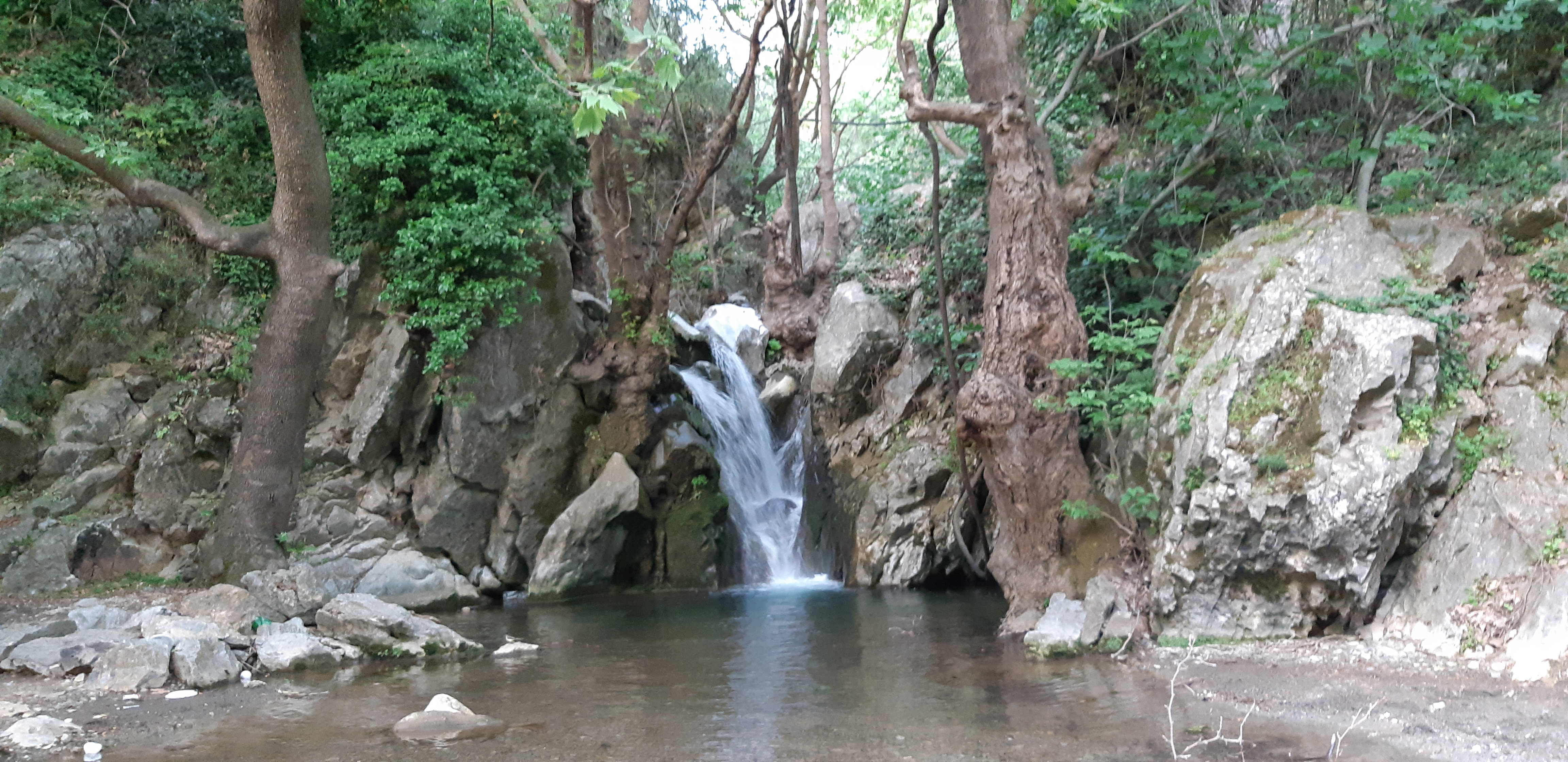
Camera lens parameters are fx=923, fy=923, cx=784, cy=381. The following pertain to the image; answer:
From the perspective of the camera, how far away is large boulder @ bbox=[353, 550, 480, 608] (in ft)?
35.6

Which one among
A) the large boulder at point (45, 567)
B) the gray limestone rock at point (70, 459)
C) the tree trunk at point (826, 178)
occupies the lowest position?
the large boulder at point (45, 567)

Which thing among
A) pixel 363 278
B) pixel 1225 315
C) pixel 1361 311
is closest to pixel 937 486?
pixel 1225 315

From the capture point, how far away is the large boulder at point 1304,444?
6617 millimetres

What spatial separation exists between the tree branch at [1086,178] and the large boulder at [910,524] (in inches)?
178

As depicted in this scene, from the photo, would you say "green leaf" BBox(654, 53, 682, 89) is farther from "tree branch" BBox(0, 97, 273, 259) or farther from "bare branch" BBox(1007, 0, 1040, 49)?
"tree branch" BBox(0, 97, 273, 259)

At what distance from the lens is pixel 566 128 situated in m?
13.0

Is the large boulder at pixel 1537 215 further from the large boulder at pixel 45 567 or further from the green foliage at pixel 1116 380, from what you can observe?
the large boulder at pixel 45 567

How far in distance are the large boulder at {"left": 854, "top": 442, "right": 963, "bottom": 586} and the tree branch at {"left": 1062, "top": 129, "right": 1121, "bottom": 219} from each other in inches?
178

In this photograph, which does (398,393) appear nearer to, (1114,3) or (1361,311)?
(1114,3)

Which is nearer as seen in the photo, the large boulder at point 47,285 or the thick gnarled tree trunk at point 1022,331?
the thick gnarled tree trunk at point 1022,331

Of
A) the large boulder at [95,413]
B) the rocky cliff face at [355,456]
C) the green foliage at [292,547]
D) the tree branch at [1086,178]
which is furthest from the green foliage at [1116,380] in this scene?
the large boulder at [95,413]

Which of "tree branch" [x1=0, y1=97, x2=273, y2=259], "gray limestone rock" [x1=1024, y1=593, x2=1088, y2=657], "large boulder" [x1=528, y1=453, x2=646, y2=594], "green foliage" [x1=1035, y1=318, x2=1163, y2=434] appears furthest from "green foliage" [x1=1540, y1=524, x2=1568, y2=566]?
"tree branch" [x1=0, y1=97, x2=273, y2=259]

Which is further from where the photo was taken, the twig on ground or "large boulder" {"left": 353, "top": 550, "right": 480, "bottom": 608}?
"large boulder" {"left": 353, "top": 550, "right": 480, "bottom": 608}

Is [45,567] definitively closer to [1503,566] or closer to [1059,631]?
[1059,631]
